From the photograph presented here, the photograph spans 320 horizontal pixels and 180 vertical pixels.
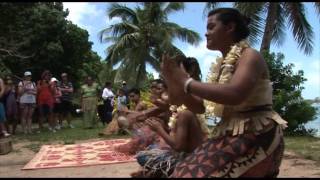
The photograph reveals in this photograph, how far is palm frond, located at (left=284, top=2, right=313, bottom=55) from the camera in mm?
17514

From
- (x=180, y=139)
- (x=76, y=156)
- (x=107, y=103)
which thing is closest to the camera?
(x=180, y=139)

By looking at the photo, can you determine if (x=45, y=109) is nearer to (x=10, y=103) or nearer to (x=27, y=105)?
(x=27, y=105)

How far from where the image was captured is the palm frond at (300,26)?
17514mm

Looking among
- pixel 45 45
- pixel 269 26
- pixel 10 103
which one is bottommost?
pixel 10 103

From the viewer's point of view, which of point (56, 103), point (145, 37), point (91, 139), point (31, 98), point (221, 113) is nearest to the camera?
point (221, 113)

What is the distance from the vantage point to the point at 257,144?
234 cm

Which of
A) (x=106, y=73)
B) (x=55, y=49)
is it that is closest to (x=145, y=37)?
(x=106, y=73)

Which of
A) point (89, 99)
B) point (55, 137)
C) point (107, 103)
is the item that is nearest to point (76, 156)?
point (55, 137)

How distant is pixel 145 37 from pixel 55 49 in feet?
27.8

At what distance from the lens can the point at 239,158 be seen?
7.61 ft

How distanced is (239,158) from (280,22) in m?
17.0

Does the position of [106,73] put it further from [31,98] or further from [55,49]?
[31,98]

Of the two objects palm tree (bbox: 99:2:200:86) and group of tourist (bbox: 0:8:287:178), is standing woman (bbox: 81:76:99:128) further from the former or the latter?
palm tree (bbox: 99:2:200:86)

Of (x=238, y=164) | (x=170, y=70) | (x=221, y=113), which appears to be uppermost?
(x=170, y=70)
